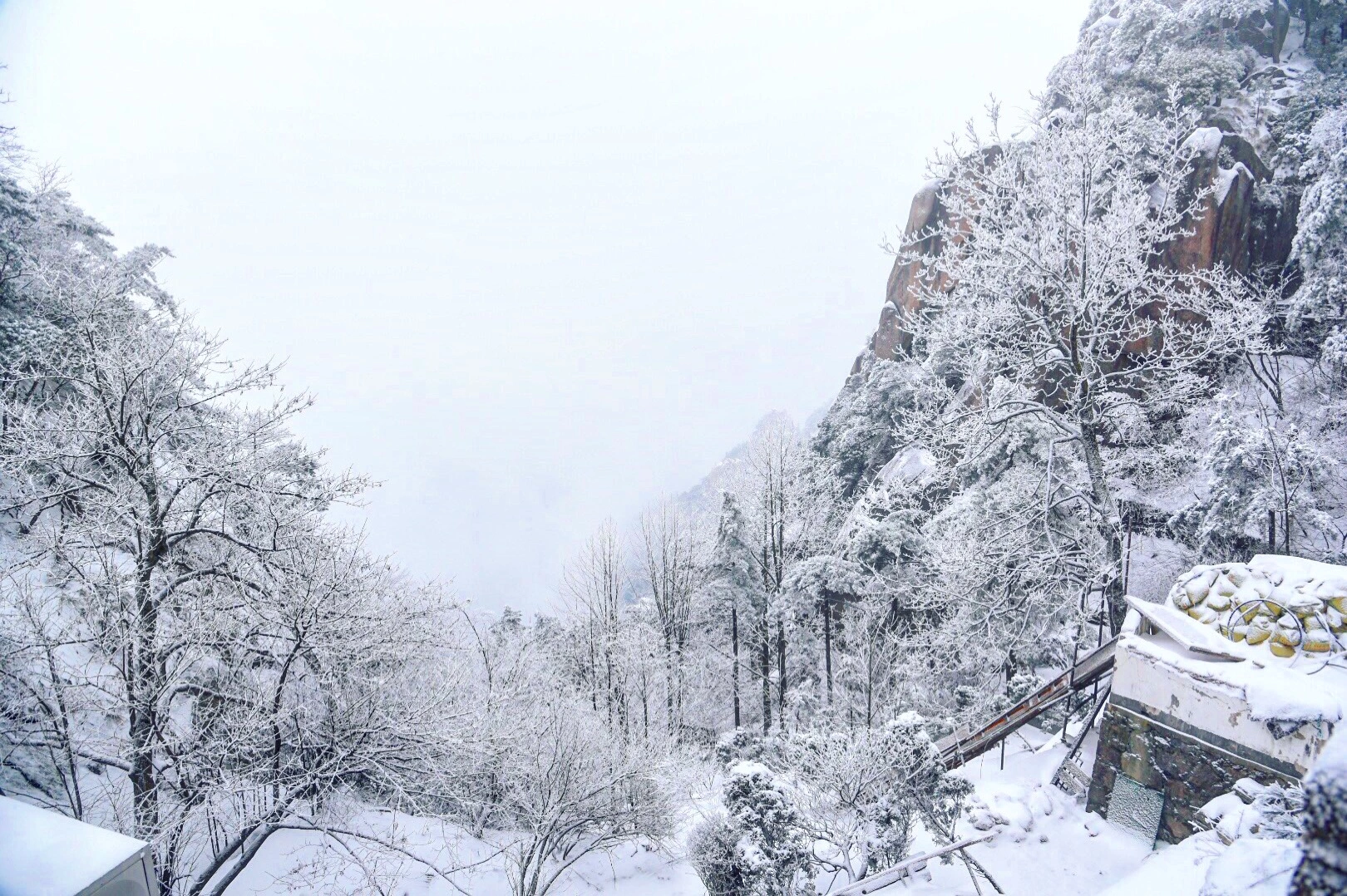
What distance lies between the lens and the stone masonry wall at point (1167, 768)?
555 centimetres

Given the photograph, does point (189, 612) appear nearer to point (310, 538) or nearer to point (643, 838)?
point (310, 538)

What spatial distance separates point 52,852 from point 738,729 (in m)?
16.3

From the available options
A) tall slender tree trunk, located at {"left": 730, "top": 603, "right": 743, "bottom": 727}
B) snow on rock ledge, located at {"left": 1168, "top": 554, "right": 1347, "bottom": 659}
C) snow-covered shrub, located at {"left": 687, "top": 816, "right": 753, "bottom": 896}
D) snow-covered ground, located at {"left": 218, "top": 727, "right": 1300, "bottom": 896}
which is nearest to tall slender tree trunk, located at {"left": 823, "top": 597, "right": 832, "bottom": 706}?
tall slender tree trunk, located at {"left": 730, "top": 603, "right": 743, "bottom": 727}

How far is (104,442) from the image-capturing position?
8477 millimetres

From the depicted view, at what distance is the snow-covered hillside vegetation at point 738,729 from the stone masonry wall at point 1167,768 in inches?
17.3

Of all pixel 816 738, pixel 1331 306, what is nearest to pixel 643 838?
pixel 816 738

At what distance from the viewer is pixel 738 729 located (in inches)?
677

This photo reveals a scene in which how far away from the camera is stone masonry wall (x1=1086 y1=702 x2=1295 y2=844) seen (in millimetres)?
5555

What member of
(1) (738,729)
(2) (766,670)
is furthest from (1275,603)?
(2) (766,670)

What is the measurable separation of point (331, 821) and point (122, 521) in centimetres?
598

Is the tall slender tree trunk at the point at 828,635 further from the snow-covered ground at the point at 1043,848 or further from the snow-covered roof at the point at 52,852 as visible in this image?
the snow-covered roof at the point at 52,852

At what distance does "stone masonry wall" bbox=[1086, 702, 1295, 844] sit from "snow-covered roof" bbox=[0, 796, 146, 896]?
883cm

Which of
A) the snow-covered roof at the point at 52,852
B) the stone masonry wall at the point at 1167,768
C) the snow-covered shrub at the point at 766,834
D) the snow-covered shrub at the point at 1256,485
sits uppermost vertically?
the snow-covered roof at the point at 52,852

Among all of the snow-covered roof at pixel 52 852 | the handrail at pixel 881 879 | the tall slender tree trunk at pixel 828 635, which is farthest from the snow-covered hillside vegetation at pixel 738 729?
the snow-covered roof at pixel 52 852
